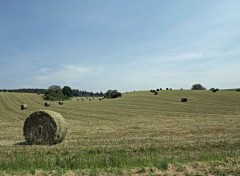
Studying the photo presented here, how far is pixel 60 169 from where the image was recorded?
369 inches

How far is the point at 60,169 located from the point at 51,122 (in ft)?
31.9

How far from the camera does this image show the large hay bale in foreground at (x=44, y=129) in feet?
59.7

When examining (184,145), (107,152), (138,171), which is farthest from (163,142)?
(138,171)

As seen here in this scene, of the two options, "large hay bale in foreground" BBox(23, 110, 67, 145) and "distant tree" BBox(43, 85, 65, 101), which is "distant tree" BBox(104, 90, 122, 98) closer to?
"distant tree" BBox(43, 85, 65, 101)

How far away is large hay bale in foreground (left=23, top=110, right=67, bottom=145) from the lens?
18188 millimetres

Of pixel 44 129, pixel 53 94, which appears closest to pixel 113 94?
pixel 53 94

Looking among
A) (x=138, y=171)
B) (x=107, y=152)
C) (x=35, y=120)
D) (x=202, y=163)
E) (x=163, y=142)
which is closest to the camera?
(x=138, y=171)

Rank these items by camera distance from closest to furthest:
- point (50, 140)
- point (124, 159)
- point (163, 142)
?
point (124, 159)
point (163, 142)
point (50, 140)

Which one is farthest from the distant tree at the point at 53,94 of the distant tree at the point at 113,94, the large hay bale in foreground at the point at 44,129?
the large hay bale in foreground at the point at 44,129

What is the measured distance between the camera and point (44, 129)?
18.8 meters

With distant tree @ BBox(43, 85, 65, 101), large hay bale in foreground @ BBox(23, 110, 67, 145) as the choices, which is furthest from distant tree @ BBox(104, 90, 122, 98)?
large hay bale in foreground @ BBox(23, 110, 67, 145)

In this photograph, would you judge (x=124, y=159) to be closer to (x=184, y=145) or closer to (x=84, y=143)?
(x=184, y=145)

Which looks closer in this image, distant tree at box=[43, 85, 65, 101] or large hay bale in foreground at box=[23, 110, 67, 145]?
large hay bale in foreground at box=[23, 110, 67, 145]

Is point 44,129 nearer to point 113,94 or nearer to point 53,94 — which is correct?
point 113,94
